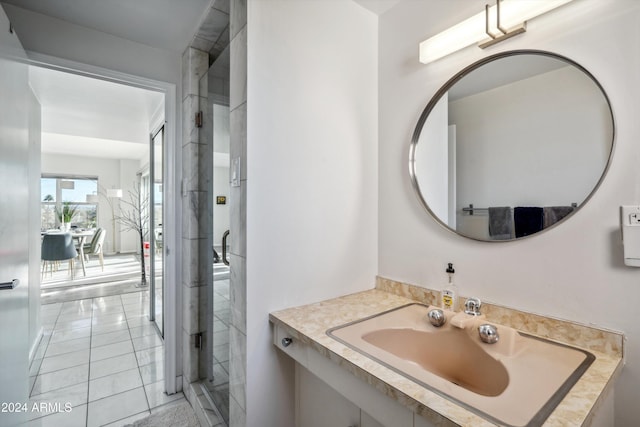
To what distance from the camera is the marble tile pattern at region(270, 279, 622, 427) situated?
650 mm

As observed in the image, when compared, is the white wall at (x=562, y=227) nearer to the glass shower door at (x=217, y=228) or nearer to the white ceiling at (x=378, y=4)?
the white ceiling at (x=378, y=4)

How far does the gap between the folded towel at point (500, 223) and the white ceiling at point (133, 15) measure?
176 cm

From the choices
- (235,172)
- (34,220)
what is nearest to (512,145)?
(235,172)

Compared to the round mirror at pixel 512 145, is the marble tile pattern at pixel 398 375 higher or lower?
lower

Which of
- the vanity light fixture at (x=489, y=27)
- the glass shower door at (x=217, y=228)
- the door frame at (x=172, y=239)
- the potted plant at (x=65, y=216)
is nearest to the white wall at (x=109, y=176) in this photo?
the potted plant at (x=65, y=216)

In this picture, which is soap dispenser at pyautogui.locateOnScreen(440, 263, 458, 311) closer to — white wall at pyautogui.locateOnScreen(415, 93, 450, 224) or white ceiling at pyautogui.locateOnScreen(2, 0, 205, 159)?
white wall at pyautogui.locateOnScreen(415, 93, 450, 224)

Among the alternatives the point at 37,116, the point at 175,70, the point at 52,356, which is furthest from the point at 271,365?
the point at 37,116

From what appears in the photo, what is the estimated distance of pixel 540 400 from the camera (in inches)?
27.4

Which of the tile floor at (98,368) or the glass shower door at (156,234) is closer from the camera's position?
the tile floor at (98,368)

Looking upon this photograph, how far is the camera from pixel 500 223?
118 centimetres

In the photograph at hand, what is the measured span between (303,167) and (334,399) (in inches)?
37.0

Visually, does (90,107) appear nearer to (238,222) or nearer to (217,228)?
(217,228)

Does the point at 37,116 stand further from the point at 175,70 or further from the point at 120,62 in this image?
the point at 175,70

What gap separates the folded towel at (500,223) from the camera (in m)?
1.16
